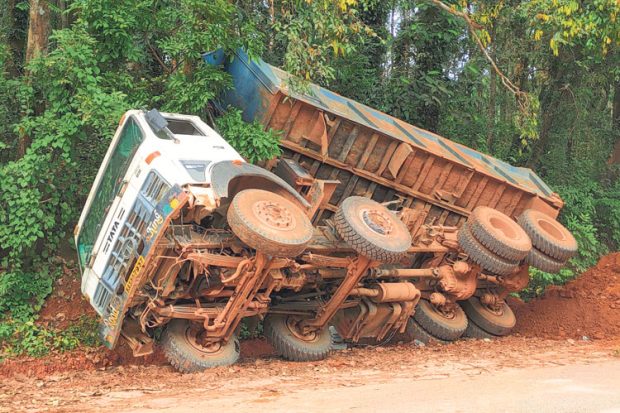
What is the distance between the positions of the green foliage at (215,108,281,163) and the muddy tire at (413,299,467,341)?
2773 mm

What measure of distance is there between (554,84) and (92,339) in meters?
11.4

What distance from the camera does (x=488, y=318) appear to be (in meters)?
9.54

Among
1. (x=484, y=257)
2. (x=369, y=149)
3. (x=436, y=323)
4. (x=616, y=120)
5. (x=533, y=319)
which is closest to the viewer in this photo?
(x=484, y=257)

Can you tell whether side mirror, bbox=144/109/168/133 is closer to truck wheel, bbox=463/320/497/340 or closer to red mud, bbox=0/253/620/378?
red mud, bbox=0/253/620/378

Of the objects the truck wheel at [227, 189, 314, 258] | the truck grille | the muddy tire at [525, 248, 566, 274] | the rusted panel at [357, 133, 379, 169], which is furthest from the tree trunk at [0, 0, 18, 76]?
the muddy tire at [525, 248, 566, 274]

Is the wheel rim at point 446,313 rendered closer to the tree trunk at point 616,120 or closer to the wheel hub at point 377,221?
the wheel hub at point 377,221

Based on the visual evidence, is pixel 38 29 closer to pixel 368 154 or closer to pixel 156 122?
pixel 156 122

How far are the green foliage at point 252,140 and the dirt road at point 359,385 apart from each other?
7.66 feet

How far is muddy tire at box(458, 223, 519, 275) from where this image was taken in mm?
8523

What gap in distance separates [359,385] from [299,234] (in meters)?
1.43

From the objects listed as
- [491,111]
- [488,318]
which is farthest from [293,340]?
[491,111]

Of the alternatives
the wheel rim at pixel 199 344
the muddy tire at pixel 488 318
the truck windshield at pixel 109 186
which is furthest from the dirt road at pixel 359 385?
the muddy tire at pixel 488 318

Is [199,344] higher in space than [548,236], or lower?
lower

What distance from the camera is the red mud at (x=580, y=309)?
960cm
